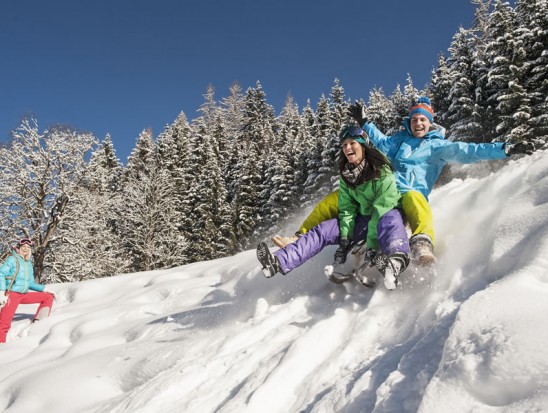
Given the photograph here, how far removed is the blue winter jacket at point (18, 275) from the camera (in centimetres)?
636

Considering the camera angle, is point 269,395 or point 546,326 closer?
point 546,326

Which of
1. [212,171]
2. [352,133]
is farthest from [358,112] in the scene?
[212,171]

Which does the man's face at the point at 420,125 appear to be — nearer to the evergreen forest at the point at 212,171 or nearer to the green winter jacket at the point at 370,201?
the green winter jacket at the point at 370,201

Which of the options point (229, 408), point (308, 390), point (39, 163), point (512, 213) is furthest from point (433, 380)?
point (39, 163)

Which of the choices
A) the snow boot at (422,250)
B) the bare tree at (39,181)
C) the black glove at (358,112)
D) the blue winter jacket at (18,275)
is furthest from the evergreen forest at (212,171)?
the snow boot at (422,250)

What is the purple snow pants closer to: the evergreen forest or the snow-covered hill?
the snow-covered hill

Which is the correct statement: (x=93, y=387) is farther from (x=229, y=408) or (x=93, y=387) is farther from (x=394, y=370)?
(x=394, y=370)

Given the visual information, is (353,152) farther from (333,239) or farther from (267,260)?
(267,260)

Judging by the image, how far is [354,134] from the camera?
369 centimetres

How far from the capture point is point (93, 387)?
313 centimetres

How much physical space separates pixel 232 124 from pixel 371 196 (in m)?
55.3

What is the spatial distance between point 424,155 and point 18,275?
631 cm

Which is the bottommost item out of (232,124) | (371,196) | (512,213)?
(512,213)

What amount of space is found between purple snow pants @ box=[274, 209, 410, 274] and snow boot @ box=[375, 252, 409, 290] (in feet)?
0.38
